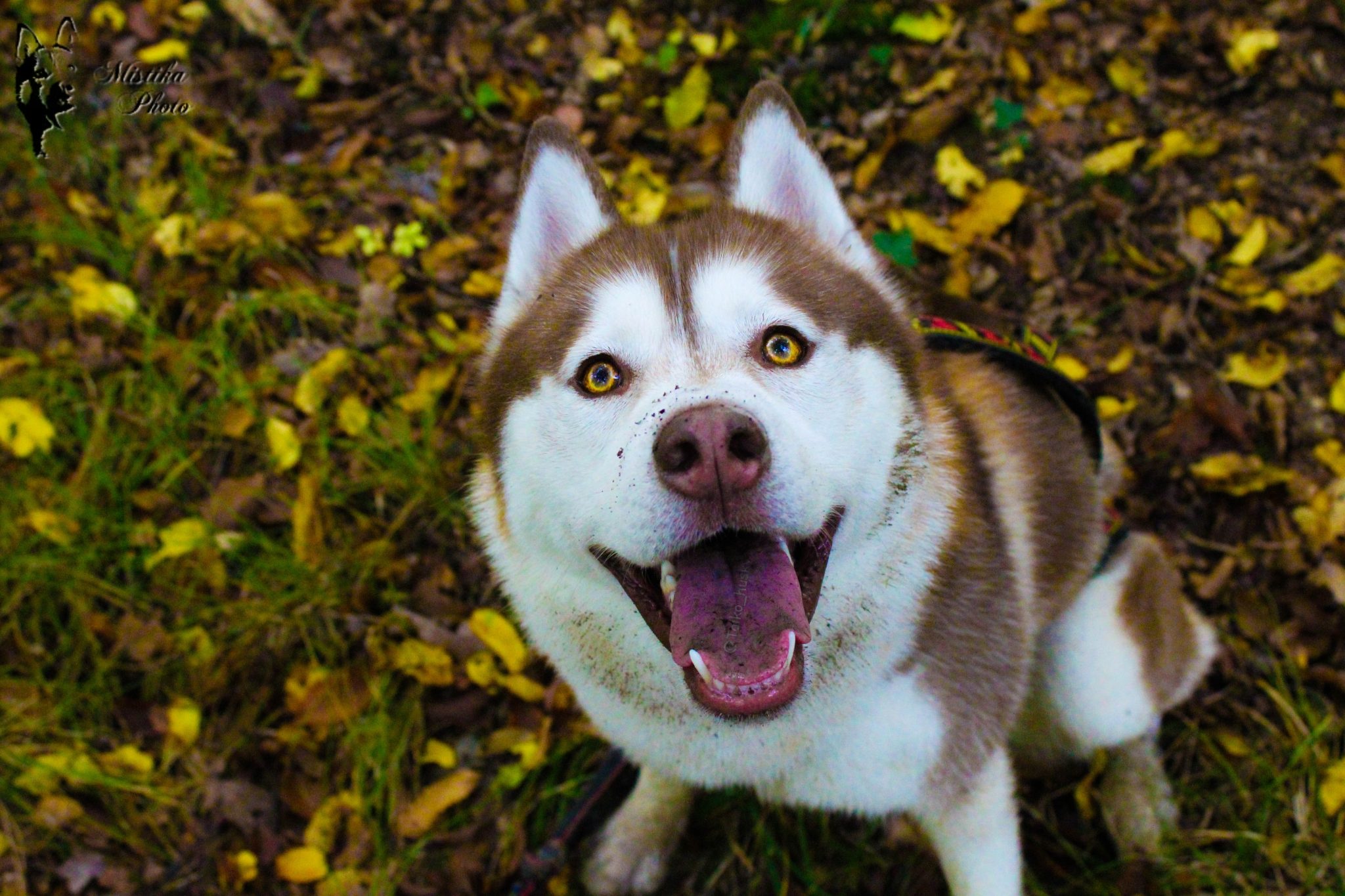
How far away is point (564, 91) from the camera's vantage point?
4086 millimetres

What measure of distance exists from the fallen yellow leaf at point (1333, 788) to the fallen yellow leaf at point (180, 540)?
147 inches

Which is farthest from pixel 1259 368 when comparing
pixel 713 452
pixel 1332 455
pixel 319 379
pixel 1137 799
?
pixel 319 379

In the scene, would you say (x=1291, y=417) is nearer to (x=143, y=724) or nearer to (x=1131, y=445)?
(x=1131, y=445)

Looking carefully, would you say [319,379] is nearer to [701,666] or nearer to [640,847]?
[640,847]

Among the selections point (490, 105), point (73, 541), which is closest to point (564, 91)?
point (490, 105)

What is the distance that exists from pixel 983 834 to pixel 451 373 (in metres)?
2.42

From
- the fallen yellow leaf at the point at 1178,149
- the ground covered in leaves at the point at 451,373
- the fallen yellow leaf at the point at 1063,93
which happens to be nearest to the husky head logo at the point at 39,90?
the ground covered in leaves at the point at 451,373

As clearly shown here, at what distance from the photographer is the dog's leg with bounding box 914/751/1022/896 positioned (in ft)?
7.10

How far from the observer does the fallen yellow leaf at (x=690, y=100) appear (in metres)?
3.92

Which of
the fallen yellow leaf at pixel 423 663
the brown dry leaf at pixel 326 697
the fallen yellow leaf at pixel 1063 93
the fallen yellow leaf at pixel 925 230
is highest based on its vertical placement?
the fallen yellow leaf at pixel 1063 93

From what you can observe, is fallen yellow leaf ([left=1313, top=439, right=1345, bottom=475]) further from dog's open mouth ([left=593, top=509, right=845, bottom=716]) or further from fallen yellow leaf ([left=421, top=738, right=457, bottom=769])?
fallen yellow leaf ([left=421, top=738, right=457, bottom=769])

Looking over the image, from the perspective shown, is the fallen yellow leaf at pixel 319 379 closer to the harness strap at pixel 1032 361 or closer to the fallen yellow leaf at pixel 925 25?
the harness strap at pixel 1032 361

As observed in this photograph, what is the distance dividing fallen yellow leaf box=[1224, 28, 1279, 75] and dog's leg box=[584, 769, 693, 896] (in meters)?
3.65

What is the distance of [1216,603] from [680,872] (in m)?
2.07
